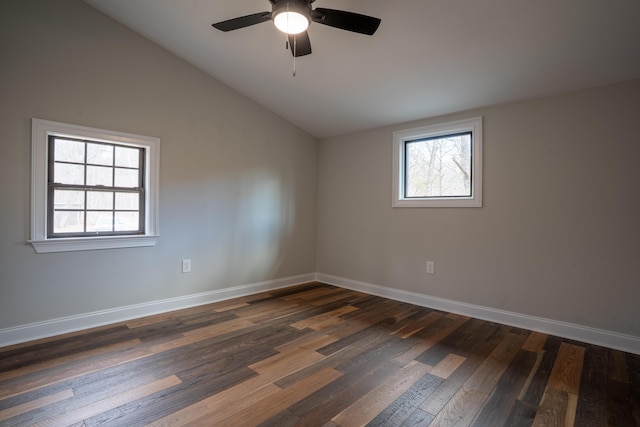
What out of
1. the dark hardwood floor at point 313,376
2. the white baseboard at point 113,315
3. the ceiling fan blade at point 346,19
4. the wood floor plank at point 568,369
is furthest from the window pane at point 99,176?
the wood floor plank at point 568,369

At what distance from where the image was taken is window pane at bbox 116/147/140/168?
9.98ft

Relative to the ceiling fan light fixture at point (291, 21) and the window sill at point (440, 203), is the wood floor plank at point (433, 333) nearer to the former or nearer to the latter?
the window sill at point (440, 203)

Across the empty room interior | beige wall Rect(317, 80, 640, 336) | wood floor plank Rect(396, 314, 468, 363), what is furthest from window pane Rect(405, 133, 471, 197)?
wood floor plank Rect(396, 314, 468, 363)

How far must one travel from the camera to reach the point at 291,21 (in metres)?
1.90

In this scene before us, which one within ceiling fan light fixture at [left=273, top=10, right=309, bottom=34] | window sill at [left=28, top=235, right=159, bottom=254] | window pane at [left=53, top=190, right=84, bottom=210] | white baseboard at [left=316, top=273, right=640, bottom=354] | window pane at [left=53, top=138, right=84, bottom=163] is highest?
ceiling fan light fixture at [left=273, top=10, right=309, bottom=34]

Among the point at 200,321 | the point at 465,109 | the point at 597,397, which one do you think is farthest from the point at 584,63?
the point at 200,321

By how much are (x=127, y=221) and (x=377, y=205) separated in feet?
9.14

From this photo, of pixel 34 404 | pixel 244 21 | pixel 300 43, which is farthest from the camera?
pixel 300 43

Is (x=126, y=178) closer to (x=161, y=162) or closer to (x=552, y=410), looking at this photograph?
(x=161, y=162)

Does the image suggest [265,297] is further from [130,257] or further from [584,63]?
[584,63]

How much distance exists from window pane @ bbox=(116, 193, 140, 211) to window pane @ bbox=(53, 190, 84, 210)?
0.29 metres

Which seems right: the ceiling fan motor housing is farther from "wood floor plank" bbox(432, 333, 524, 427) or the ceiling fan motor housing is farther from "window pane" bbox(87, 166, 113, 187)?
"wood floor plank" bbox(432, 333, 524, 427)

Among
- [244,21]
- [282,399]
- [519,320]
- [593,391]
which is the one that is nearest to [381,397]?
[282,399]

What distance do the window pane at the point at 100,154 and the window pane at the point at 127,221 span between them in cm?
49
